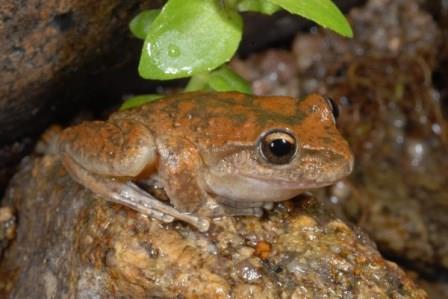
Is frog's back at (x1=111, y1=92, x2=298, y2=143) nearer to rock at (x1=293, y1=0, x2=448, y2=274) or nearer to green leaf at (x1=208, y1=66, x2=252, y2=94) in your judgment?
green leaf at (x1=208, y1=66, x2=252, y2=94)

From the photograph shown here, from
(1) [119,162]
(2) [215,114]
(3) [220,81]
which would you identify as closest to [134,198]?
(1) [119,162]

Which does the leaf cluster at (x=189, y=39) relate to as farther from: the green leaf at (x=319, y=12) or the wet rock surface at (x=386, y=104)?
the wet rock surface at (x=386, y=104)

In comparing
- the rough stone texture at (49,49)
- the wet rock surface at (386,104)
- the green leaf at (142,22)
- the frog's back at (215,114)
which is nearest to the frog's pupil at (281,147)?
the frog's back at (215,114)

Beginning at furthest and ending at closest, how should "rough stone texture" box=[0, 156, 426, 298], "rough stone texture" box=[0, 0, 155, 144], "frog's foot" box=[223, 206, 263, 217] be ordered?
"rough stone texture" box=[0, 0, 155, 144], "frog's foot" box=[223, 206, 263, 217], "rough stone texture" box=[0, 156, 426, 298]

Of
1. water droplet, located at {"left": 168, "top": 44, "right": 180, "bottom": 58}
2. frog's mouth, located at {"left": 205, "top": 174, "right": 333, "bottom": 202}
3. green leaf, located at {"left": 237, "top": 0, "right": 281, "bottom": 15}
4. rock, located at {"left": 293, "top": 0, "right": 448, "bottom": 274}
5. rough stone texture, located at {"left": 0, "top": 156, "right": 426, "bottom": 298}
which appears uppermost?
water droplet, located at {"left": 168, "top": 44, "right": 180, "bottom": 58}

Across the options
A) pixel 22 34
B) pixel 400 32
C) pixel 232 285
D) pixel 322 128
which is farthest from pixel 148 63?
pixel 400 32

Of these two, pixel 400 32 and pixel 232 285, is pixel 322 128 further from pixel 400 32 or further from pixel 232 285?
pixel 400 32

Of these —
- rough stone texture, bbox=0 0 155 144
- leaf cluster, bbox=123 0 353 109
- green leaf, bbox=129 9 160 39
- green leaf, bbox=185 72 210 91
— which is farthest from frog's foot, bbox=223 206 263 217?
rough stone texture, bbox=0 0 155 144
